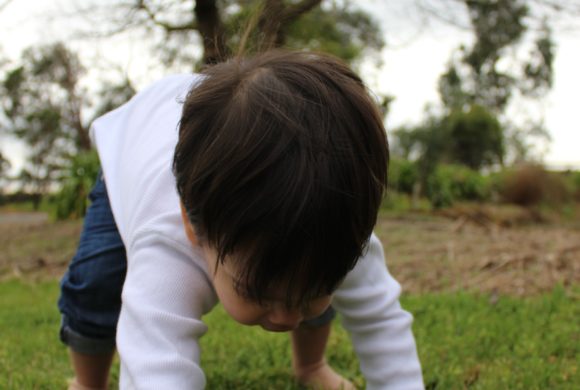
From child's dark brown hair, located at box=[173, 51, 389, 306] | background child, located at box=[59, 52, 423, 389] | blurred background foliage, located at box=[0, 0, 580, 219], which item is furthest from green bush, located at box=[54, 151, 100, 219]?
child's dark brown hair, located at box=[173, 51, 389, 306]

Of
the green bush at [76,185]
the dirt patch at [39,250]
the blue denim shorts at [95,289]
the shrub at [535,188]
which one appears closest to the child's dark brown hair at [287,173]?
the blue denim shorts at [95,289]

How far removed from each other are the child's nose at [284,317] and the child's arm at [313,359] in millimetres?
753

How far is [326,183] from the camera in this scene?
1034 mm

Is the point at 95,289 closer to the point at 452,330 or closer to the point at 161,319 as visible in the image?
the point at 161,319

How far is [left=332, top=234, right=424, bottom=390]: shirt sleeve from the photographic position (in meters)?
1.55

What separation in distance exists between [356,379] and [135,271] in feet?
3.35

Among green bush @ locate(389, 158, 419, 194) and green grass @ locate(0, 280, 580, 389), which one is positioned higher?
green grass @ locate(0, 280, 580, 389)

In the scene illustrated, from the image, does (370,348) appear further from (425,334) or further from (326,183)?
(425,334)

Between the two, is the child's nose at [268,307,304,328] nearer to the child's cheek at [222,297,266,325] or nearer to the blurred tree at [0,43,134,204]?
the child's cheek at [222,297,266,325]

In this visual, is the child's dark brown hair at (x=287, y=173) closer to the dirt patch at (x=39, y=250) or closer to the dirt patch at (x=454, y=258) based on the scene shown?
the dirt patch at (x=454, y=258)

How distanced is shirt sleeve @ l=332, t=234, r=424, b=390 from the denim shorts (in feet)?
2.00

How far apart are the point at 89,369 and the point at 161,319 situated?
689 millimetres

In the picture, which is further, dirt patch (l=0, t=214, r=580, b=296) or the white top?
dirt patch (l=0, t=214, r=580, b=296)

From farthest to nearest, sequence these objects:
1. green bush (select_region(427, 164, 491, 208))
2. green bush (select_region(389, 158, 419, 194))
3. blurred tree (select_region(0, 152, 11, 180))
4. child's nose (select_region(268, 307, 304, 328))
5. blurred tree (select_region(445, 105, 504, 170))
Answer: blurred tree (select_region(0, 152, 11, 180)), blurred tree (select_region(445, 105, 504, 170)), green bush (select_region(389, 158, 419, 194)), green bush (select_region(427, 164, 491, 208)), child's nose (select_region(268, 307, 304, 328))
